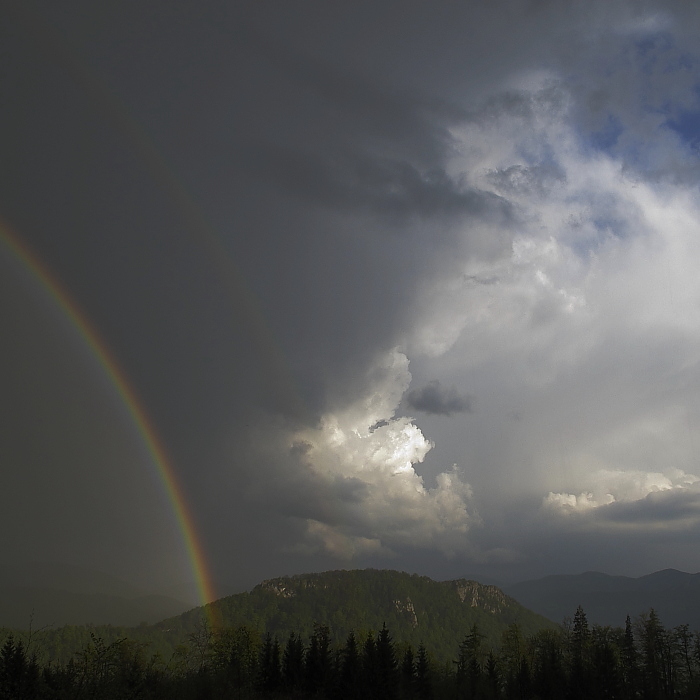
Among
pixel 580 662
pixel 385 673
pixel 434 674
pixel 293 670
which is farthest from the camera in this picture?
pixel 434 674

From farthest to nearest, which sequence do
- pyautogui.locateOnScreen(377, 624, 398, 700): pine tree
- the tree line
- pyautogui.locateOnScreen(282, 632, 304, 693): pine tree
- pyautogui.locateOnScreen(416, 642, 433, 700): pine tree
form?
pyautogui.locateOnScreen(282, 632, 304, 693): pine tree, pyautogui.locateOnScreen(416, 642, 433, 700): pine tree, pyautogui.locateOnScreen(377, 624, 398, 700): pine tree, the tree line

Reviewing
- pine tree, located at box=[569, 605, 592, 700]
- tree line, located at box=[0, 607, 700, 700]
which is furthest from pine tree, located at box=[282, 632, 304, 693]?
pine tree, located at box=[569, 605, 592, 700]

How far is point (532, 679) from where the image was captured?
82.5m

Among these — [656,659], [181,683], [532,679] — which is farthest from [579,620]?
[181,683]

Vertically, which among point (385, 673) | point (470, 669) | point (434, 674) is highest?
point (385, 673)

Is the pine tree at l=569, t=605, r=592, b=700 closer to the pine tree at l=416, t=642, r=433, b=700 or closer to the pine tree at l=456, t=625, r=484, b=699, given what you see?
the pine tree at l=456, t=625, r=484, b=699

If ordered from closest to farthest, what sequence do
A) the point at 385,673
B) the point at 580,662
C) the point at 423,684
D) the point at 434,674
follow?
the point at 385,673, the point at 580,662, the point at 423,684, the point at 434,674

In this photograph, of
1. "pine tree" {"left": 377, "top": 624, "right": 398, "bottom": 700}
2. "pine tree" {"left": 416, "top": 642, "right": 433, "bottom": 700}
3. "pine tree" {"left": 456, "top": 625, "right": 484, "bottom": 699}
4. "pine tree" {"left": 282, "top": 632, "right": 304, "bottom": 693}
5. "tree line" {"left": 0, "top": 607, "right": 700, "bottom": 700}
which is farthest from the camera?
"pine tree" {"left": 282, "top": 632, "right": 304, "bottom": 693}

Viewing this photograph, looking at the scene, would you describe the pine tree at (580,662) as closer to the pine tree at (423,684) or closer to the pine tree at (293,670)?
the pine tree at (423,684)

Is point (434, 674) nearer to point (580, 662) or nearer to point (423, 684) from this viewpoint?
point (423, 684)

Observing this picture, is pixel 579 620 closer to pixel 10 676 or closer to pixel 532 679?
pixel 532 679

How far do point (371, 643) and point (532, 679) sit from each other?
23.6 metres

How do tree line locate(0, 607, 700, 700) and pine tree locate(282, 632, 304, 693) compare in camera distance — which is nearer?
tree line locate(0, 607, 700, 700)

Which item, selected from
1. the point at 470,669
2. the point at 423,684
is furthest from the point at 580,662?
the point at 423,684
